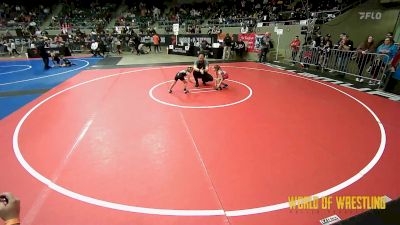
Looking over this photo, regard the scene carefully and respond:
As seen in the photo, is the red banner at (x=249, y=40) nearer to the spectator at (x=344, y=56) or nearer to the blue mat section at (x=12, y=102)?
the spectator at (x=344, y=56)

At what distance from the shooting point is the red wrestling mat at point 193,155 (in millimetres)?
3271

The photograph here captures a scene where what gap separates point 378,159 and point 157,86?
22.6 ft

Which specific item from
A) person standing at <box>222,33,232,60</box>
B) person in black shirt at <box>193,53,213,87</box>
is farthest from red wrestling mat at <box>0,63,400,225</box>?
person standing at <box>222,33,232,60</box>

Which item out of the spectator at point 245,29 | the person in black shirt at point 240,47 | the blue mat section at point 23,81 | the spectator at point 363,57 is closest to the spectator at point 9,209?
the blue mat section at point 23,81

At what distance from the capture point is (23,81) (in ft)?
34.1

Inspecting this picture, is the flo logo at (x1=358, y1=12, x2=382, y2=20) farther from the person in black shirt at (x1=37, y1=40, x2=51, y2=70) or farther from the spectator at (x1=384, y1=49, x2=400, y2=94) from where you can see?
the person in black shirt at (x1=37, y1=40, x2=51, y2=70)

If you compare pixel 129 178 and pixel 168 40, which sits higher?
pixel 168 40

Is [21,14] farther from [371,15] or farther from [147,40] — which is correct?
[371,15]

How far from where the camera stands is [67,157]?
14.6 ft

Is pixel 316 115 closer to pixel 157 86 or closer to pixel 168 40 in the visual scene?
pixel 157 86

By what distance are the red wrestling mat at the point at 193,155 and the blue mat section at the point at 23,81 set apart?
686 mm

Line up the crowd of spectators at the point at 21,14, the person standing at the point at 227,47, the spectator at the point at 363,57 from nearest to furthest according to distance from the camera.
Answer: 1. the spectator at the point at 363,57
2. the person standing at the point at 227,47
3. the crowd of spectators at the point at 21,14

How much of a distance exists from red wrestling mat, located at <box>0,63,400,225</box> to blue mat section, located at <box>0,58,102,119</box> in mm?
686

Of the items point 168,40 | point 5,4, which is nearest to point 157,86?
point 168,40
